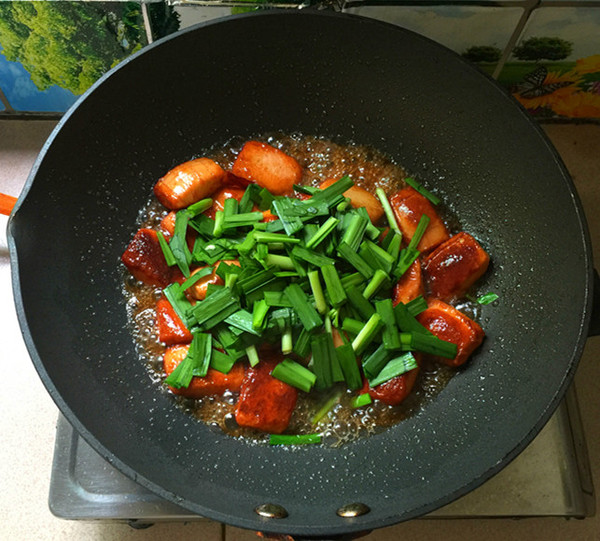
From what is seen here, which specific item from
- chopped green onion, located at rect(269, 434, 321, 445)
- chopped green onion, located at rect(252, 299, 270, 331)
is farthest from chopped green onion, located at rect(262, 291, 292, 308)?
chopped green onion, located at rect(269, 434, 321, 445)

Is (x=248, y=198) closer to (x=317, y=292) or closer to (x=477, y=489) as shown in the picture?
(x=317, y=292)

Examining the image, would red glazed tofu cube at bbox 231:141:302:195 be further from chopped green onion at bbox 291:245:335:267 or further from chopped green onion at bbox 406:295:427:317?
chopped green onion at bbox 406:295:427:317

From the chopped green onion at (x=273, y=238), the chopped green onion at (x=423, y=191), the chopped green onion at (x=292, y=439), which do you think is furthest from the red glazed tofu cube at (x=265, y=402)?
the chopped green onion at (x=423, y=191)

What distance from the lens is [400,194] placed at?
1145mm

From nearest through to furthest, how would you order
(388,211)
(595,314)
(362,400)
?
(595,314) → (362,400) → (388,211)

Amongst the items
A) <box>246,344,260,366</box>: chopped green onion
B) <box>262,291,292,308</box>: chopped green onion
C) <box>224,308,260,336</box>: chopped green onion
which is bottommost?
<box>246,344,260,366</box>: chopped green onion

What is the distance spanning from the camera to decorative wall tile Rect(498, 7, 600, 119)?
106 cm

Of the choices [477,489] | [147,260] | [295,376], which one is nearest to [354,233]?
[295,376]

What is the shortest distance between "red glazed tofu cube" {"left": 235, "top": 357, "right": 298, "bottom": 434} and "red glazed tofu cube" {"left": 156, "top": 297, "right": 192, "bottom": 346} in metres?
0.13

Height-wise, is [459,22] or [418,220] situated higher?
[459,22]

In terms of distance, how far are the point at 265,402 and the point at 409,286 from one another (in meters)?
0.32

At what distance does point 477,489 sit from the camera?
40.4 inches

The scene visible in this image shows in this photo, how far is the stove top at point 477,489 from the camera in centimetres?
99

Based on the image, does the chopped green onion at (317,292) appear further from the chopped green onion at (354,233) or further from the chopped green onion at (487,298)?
the chopped green onion at (487,298)
